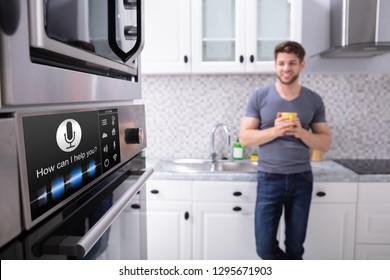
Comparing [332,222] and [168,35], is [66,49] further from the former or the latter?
[332,222]

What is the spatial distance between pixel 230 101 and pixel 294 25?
2.07ft

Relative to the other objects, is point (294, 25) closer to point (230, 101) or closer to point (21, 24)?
point (230, 101)

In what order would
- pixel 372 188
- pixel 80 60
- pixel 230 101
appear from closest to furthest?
pixel 80 60
pixel 372 188
pixel 230 101

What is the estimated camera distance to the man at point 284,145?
1.75 metres

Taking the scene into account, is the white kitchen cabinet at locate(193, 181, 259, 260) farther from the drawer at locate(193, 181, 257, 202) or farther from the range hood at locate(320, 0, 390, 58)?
the range hood at locate(320, 0, 390, 58)

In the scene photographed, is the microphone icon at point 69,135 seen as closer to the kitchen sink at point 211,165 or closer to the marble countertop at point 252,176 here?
the marble countertop at point 252,176

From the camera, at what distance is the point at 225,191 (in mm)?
1932

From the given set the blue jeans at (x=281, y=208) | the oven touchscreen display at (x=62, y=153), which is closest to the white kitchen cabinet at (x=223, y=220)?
the blue jeans at (x=281, y=208)

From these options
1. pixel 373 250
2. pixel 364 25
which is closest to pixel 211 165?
pixel 373 250

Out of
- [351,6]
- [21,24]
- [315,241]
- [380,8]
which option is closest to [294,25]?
[351,6]

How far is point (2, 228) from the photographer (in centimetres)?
33

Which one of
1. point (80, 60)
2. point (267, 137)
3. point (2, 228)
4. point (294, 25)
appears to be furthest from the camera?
point (294, 25)
